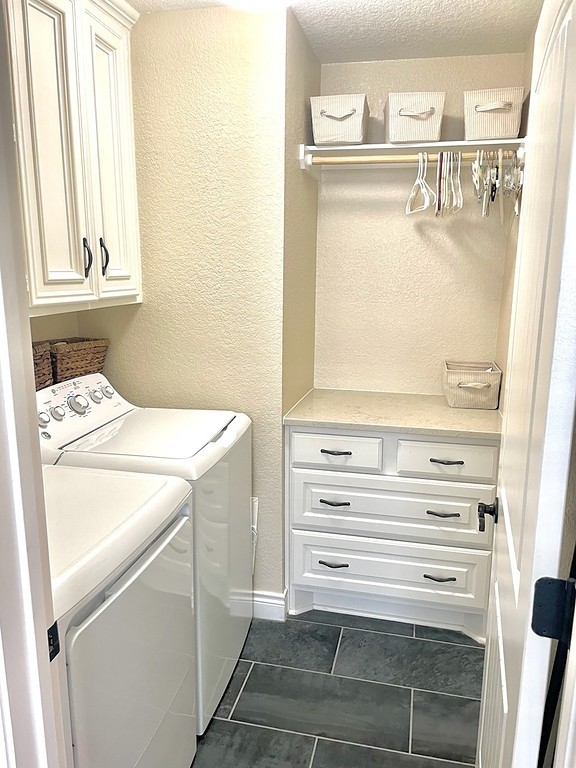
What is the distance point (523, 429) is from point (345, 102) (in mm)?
1830

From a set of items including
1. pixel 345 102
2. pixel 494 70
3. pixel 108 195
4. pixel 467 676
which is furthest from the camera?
pixel 494 70

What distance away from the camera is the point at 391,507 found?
234 centimetres

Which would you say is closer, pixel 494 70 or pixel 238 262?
pixel 238 262

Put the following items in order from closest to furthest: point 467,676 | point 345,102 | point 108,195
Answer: point 108,195, point 467,676, point 345,102

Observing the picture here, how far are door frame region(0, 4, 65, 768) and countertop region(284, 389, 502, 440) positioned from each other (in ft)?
5.20

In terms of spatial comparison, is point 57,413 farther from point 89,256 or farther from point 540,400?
point 540,400

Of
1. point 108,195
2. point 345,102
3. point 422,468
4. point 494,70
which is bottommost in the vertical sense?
point 422,468

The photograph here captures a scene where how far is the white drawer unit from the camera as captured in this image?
2.27m

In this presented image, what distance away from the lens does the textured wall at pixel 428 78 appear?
2.53m

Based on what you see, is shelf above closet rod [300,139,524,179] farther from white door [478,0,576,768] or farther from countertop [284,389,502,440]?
white door [478,0,576,768]

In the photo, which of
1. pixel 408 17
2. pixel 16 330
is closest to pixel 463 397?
pixel 408 17

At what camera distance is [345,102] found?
2.32m

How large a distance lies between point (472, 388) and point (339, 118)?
1.24 meters

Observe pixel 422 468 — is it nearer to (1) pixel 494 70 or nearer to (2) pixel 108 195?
(2) pixel 108 195
